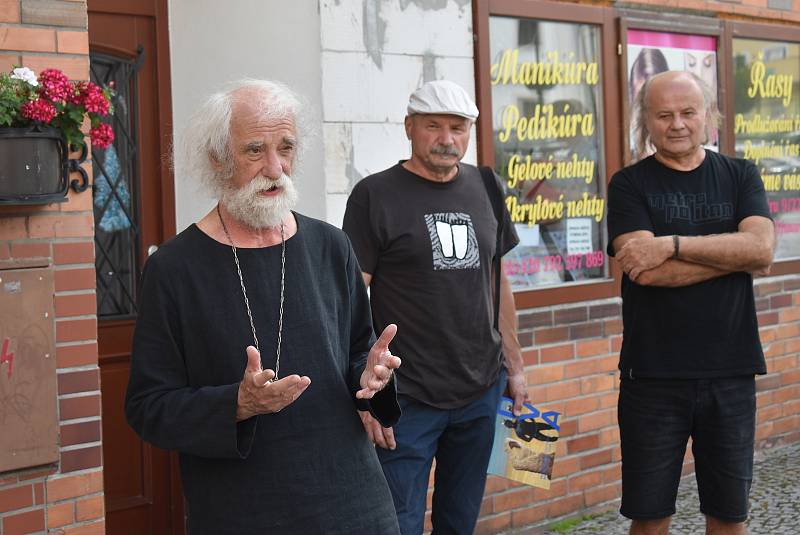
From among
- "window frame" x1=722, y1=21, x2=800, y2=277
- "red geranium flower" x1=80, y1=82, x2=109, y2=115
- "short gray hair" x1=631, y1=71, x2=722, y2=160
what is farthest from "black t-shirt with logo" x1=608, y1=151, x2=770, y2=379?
"window frame" x1=722, y1=21, x2=800, y2=277

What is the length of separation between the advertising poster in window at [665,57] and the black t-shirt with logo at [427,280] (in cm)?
245

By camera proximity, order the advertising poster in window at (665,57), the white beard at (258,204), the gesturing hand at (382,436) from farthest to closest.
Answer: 1. the advertising poster in window at (665,57)
2. the gesturing hand at (382,436)
3. the white beard at (258,204)

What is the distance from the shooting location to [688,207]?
4.09m

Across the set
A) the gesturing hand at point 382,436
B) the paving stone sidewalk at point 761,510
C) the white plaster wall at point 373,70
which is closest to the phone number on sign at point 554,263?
the white plaster wall at point 373,70

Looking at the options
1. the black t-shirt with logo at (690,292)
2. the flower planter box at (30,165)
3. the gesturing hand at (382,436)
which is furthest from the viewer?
the black t-shirt with logo at (690,292)

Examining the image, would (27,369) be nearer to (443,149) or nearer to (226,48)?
(443,149)

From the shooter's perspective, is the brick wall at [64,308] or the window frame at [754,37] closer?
the brick wall at [64,308]

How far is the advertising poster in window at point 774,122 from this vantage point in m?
7.28

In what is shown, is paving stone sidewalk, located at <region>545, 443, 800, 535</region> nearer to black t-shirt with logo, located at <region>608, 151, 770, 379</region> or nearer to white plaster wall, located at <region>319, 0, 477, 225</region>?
black t-shirt with logo, located at <region>608, 151, 770, 379</region>

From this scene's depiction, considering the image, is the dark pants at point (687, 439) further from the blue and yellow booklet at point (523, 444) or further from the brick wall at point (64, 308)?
the brick wall at point (64, 308)

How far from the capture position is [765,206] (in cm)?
414

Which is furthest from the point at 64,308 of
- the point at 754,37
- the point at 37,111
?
the point at 754,37

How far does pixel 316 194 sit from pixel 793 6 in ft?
13.8

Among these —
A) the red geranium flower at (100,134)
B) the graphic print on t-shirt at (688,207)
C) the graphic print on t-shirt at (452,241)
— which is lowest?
the graphic print on t-shirt at (452,241)
